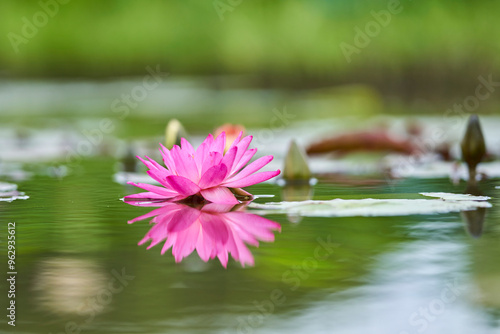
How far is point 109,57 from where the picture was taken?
34.8 ft

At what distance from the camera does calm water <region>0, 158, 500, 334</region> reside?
103 cm

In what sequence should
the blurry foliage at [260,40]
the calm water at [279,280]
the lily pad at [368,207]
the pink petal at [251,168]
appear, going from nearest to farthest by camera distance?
the calm water at [279,280]
the lily pad at [368,207]
the pink petal at [251,168]
the blurry foliage at [260,40]

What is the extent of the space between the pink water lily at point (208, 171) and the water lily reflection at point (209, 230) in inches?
1.7

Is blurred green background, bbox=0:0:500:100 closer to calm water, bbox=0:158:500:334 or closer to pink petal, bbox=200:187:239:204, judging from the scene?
pink petal, bbox=200:187:239:204

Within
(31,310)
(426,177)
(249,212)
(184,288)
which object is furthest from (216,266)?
(426,177)

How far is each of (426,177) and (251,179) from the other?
1.05 meters

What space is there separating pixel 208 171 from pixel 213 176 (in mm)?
46

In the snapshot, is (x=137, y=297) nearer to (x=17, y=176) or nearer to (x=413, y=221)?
(x=413, y=221)

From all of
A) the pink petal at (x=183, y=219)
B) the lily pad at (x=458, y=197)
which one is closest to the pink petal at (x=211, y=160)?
the pink petal at (x=183, y=219)

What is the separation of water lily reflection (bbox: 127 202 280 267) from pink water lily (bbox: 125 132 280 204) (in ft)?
0.14

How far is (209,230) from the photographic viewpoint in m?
1.70

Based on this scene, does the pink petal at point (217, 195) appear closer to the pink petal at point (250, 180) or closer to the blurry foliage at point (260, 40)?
the pink petal at point (250, 180)

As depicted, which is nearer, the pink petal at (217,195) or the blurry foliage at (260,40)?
the pink petal at (217,195)

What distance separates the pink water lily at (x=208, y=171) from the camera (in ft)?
6.59
